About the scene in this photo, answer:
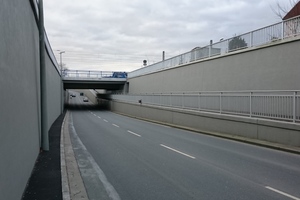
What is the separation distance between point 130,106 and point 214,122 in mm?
21192

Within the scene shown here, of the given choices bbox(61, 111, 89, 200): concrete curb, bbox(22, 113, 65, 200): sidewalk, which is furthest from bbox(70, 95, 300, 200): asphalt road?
Answer: bbox(22, 113, 65, 200): sidewalk

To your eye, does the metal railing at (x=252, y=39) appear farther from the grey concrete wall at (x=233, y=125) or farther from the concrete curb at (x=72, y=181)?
the concrete curb at (x=72, y=181)

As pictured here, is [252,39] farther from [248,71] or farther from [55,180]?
[55,180]

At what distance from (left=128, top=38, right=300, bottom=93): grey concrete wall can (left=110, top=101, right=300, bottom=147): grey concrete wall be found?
3.22 m

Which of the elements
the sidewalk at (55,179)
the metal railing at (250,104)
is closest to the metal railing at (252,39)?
the metal railing at (250,104)

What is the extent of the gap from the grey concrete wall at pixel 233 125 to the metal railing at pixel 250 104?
1.68 ft

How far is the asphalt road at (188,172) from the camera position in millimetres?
5797

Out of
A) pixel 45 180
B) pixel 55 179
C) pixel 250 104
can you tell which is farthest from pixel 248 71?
pixel 45 180

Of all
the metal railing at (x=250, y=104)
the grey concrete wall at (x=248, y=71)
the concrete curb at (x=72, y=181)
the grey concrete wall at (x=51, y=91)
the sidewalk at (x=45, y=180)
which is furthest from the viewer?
the grey concrete wall at (x=51, y=91)

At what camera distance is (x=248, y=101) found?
14336 mm

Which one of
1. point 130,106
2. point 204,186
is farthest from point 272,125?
point 130,106

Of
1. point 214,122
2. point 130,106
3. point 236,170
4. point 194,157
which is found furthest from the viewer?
point 130,106

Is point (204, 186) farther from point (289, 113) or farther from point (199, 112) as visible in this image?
point (199, 112)

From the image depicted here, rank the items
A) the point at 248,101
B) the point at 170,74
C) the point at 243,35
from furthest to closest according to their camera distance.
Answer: the point at 170,74 → the point at 243,35 → the point at 248,101
